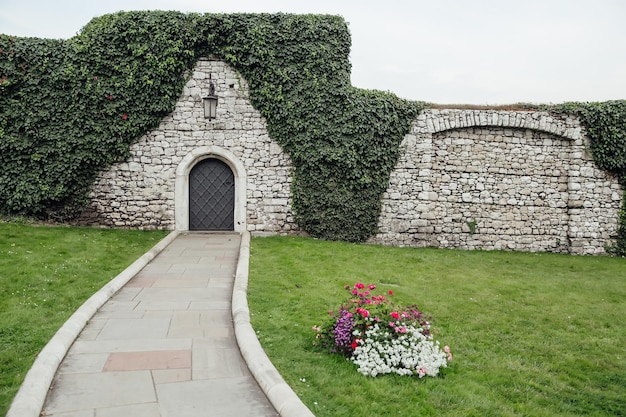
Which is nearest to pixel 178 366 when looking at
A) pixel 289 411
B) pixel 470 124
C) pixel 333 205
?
pixel 289 411

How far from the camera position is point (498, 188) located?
1394cm

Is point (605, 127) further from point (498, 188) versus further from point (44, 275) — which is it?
point (44, 275)

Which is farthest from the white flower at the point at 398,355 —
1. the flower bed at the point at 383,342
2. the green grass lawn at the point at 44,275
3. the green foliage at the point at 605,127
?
the green foliage at the point at 605,127

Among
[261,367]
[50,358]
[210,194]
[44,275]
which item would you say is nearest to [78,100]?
[210,194]

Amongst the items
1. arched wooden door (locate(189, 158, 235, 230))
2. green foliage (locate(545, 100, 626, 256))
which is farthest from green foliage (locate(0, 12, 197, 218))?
green foliage (locate(545, 100, 626, 256))

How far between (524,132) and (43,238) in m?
13.5

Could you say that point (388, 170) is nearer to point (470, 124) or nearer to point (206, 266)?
point (470, 124)

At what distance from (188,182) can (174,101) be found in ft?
7.62

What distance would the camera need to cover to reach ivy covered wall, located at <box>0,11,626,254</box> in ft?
40.5

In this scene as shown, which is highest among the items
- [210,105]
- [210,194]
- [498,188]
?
[210,105]

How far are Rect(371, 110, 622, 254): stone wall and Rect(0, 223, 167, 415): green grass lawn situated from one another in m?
7.37

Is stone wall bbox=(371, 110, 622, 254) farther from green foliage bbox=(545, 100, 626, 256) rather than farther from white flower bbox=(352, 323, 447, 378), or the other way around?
white flower bbox=(352, 323, 447, 378)

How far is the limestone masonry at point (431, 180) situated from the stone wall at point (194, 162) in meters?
0.03

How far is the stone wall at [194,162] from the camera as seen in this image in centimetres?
1289
